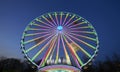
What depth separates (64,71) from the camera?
111 ft

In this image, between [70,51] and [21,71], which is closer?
[70,51]

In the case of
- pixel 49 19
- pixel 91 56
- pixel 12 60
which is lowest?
pixel 12 60

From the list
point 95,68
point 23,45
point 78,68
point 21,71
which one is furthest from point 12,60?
point 78,68

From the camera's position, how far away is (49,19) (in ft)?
117

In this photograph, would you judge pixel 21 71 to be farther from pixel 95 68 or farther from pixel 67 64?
pixel 67 64

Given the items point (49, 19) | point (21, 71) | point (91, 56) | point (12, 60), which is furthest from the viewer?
point (12, 60)

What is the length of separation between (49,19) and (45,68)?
8.59 metres

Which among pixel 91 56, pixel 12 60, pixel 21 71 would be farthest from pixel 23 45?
pixel 12 60

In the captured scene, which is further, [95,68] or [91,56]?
[95,68]

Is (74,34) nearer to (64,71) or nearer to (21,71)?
(64,71)

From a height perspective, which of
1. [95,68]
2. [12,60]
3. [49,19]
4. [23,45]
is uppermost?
[49,19]

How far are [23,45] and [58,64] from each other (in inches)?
248

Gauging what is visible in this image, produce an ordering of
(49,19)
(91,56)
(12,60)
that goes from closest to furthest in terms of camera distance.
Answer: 1. (91,56)
2. (49,19)
3. (12,60)

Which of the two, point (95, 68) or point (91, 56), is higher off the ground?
point (91, 56)
